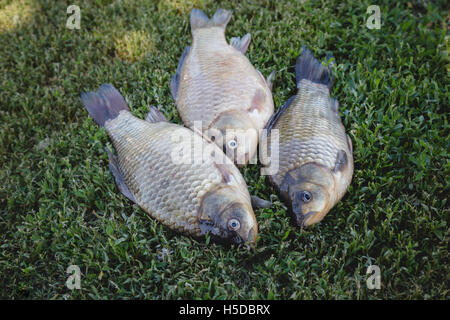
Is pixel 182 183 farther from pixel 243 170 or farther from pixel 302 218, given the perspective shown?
pixel 302 218

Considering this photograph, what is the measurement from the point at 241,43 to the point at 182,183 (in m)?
1.71

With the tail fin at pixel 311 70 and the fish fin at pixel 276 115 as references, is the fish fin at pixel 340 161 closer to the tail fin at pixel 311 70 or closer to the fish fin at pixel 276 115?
the fish fin at pixel 276 115

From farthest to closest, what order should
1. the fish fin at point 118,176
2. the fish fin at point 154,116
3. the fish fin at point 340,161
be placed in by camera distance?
the fish fin at point 154,116 → the fish fin at point 118,176 → the fish fin at point 340,161

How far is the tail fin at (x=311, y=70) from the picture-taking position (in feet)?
10.3

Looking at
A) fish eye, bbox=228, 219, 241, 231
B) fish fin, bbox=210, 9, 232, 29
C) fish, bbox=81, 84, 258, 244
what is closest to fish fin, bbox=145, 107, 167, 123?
→ fish, bbox=81, 84, 258, 244

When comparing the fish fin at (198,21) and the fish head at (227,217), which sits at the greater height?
the fish fin at (198,21)

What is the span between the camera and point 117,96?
10.9 ft

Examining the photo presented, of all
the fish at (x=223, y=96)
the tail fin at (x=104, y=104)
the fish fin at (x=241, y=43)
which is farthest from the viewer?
the fish fin at (x=241, y=43)

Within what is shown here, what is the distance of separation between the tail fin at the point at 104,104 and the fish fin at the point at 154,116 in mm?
243

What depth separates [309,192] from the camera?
7.93 feet

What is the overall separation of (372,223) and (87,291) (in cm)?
190

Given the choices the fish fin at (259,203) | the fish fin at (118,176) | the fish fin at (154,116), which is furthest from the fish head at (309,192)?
the fish fin at (154,116)

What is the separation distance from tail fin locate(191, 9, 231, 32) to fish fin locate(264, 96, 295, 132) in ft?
3.72
